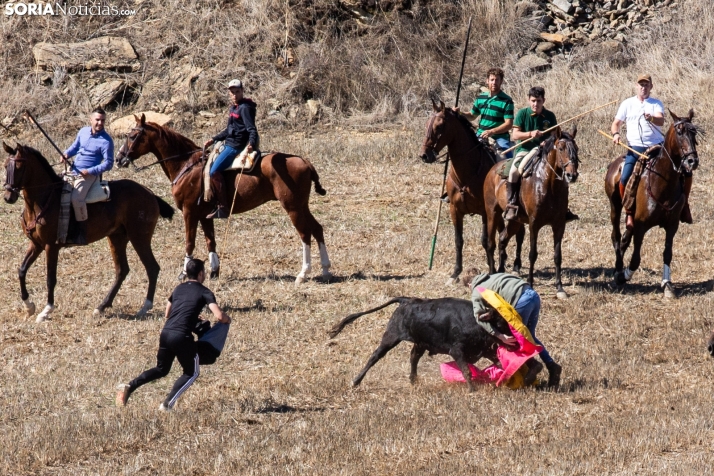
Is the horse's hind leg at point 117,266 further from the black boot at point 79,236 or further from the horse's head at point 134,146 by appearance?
the horse's head at point 134,146

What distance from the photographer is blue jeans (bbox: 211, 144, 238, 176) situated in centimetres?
1575

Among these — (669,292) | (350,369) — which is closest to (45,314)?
(350,369)

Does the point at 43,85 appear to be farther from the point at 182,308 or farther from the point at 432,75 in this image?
the point at 182,308

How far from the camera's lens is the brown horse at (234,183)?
15.6 metres

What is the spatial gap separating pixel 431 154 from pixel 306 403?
521cm

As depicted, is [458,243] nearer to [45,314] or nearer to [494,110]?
[494,110]

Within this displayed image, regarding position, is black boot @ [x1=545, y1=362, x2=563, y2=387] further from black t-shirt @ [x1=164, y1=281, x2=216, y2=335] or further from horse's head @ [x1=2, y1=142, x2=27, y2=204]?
horse's head @ [x1=2, y1=142, x2=27, y2=204]

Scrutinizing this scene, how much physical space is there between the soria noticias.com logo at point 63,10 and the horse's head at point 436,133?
60.6ft

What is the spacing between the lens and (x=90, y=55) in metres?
28.8

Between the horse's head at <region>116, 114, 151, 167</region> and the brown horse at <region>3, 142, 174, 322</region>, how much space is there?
4.15 ft

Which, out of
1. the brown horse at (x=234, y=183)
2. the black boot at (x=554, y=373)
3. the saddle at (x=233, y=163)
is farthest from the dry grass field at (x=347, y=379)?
the saddle at (x=233, y=163)

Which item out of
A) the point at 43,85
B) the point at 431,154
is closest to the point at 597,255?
the point at 431,154

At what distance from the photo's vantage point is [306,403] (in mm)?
10555

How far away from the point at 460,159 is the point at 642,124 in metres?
2.61
